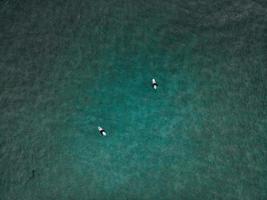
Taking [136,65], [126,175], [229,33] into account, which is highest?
[229,33]

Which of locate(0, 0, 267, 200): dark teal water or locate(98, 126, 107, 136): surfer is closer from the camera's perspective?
locate(0, 0, 267, 200): dark teal water

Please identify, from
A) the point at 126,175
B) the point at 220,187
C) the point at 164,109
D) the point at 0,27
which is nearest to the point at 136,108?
the point at 164,109

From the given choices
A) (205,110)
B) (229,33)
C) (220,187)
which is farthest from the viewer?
(229,33)

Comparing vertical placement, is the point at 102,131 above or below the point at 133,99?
below

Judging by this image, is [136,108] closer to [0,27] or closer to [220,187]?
[220,187]

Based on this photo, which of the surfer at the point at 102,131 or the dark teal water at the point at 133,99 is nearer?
the dark teal water at the point at 133,99

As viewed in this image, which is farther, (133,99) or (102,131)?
(133,99)

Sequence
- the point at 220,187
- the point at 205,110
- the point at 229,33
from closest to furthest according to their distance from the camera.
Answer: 1. the point at 220,187
2. the point at 205,110
3. the point at 229,33

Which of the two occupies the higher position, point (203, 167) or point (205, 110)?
point (205, 110)
